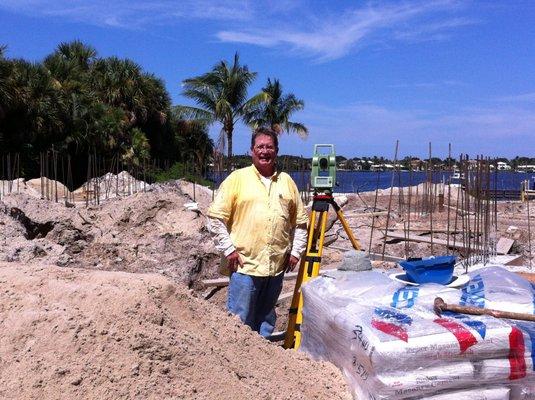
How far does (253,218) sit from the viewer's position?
333 cm

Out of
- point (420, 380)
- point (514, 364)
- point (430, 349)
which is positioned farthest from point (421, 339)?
point (514, 364)

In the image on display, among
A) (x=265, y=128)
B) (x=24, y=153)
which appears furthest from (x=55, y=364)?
(x=24, y=153)

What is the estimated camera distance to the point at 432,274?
124 inches

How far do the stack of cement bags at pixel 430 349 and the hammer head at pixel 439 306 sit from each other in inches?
1.0

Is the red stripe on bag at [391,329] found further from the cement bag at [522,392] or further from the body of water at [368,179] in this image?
the body of water at [368,179]

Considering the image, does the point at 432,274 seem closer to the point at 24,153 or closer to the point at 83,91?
the point at 24,153

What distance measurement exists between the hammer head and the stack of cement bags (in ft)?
0.09

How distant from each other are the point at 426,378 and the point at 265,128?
1618mm

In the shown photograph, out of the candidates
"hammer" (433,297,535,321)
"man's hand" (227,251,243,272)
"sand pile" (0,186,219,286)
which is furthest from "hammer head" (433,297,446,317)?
"sand pile" (0,186,219,286)

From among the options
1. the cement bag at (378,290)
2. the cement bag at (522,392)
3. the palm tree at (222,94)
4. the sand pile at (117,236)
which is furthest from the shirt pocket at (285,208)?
the palm tree at (222,94)

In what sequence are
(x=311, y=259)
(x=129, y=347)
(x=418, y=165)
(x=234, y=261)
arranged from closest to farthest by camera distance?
1. (x=129, y=347)
2. (x=234, y=261)
3. (x=311, y=259)
4. (x=418, y=165)

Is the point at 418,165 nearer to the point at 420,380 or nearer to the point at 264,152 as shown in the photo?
the point at 264,152

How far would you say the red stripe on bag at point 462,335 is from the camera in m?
2.48

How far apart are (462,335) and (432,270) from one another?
0.68 m
